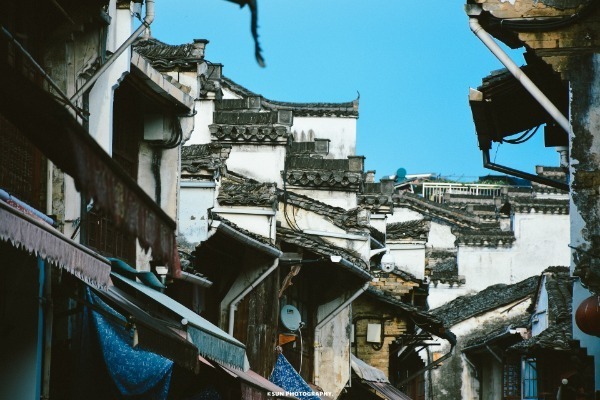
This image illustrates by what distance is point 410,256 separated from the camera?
157ft

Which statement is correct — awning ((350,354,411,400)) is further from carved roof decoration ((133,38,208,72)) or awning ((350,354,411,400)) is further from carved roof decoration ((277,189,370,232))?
carved roof decoration ((133,38,208,72))

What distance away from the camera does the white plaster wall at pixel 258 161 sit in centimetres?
3042

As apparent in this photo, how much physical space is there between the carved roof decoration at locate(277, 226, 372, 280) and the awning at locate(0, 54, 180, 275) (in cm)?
1860

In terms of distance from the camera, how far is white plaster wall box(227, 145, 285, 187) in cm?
3042

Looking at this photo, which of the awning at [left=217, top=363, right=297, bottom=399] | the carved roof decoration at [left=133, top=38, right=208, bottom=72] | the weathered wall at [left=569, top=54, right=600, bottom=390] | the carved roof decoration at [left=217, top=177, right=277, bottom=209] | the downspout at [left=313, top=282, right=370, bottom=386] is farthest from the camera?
the downspout at [left=313, top=282, right=370, bottom=386]

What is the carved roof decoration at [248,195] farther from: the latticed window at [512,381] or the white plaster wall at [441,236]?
the white plaster wall at [441,236]

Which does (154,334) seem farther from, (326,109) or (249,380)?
(326,109)

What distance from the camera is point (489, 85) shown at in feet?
58.8

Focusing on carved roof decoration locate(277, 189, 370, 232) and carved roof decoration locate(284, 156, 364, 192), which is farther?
carved roof decoration locate(284, 156, 364, 192)

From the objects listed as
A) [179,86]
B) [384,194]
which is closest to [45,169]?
[179,86]

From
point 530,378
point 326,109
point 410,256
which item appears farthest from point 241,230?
point 326,109

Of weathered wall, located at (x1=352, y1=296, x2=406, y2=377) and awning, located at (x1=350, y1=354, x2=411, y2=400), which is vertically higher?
weathered wall, located at (x1=352, y1=296, x2=406, y2=377)

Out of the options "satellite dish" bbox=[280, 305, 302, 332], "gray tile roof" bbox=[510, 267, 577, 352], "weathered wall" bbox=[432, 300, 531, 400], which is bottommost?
"weathered wall" bbox=[432, 300, 531, 400]

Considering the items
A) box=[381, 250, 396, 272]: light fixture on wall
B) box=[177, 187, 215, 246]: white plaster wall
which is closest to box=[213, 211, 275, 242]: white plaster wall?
box=[177, 187, 215, 246]: white plaster wall
